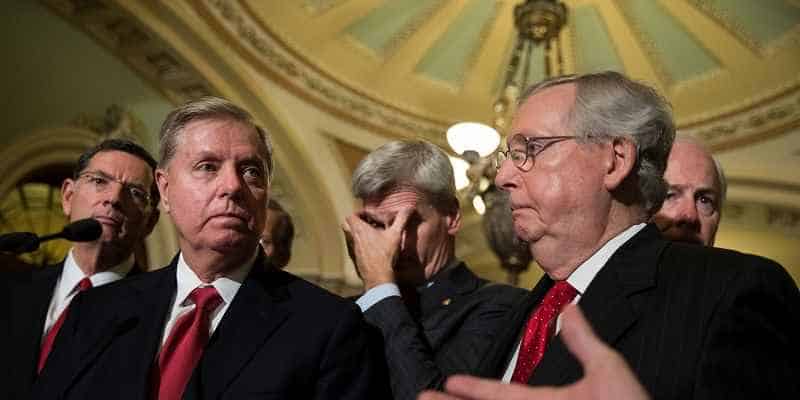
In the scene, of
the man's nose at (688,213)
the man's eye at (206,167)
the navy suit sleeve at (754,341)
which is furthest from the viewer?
the man's nose at (688,213)

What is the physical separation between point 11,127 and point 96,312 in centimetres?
409

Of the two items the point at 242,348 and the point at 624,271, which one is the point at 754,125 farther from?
the point at 242,348

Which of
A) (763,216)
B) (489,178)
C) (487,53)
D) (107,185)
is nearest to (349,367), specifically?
(107,185)

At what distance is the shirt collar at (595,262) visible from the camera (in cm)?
163

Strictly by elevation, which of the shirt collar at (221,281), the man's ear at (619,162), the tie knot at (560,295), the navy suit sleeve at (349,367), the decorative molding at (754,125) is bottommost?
the navy suit sleeve at (349,367)

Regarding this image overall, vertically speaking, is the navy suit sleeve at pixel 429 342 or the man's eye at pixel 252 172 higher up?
the man's eye at pixel 252 172

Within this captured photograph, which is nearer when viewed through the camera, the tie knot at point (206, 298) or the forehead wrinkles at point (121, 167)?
the tie knot at point (206, 298)

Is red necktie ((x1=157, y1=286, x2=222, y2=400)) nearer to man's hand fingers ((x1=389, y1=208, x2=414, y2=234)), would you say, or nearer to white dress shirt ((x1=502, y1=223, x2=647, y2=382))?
man's hand fingers ((x1=389, y1=208, x2=414, y2=234))

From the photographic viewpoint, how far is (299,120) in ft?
25.7

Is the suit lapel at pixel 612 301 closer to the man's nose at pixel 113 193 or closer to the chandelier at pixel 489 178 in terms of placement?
the man's nose at pixel 113 193

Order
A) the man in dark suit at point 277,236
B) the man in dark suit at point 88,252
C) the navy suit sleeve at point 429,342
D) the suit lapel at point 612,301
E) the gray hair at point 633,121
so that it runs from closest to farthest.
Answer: the suit lapel at point 612,301
the gray hair at point 633,121
the navy suit sleeve at point 429,342
the man in dark suit at point 88,252
the man in dark suit at point 277,236

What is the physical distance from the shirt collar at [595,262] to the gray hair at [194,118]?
0.81 m

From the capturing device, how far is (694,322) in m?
1.34

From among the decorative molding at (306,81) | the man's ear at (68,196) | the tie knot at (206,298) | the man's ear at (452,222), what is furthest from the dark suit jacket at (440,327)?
the decorative molding at (306,81)
